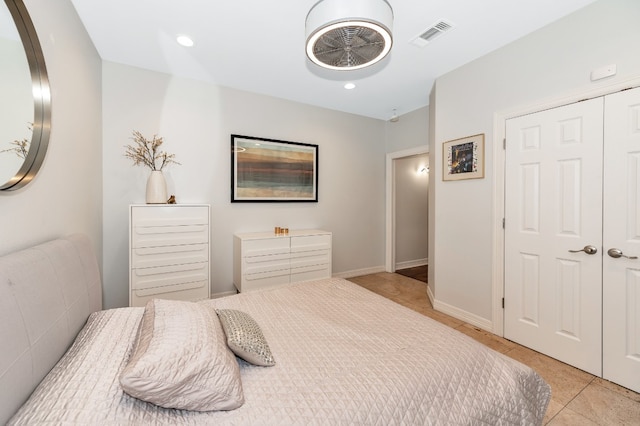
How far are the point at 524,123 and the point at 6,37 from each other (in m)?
3.31

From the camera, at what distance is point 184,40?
8.00 ft

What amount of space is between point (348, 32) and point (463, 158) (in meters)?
1.87

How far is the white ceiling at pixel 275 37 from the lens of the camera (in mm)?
2025

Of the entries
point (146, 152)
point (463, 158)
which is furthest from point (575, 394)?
point (146, 152)

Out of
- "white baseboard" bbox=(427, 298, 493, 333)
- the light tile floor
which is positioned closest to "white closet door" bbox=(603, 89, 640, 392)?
the light tile floor

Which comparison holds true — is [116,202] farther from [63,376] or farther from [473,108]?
[473,108]

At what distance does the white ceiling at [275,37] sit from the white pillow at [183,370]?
87.4 inches

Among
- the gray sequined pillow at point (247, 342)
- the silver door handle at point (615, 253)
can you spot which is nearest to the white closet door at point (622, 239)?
the silver door handle at point (615, 253)

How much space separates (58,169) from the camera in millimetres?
1652

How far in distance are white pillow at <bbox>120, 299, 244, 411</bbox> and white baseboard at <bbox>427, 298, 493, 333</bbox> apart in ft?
8.62

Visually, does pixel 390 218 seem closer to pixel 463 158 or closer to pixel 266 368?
pixel 463 158

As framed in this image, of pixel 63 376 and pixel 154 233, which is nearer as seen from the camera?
pixel 63 376

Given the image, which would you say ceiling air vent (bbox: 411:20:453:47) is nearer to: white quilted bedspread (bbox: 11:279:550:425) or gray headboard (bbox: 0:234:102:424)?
white quilted bedspread (bbox: 11:279:550:425)

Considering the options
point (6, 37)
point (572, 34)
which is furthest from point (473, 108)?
point (6, 37)
